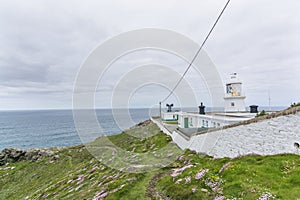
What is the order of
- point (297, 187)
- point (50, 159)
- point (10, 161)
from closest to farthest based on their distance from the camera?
point (297, 187) < point (50, 159) < point (10, 161)

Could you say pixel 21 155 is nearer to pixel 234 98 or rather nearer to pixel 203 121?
pixel 203 121

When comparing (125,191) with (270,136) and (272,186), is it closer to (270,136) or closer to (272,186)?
(272,186)

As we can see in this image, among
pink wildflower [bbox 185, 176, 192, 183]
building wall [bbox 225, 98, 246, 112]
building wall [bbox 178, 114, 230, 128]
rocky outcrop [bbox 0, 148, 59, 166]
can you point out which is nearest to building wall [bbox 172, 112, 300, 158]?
pink wildflower [bbox 185, 176, 192, 183]

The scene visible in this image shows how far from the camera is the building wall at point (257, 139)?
9.45 m

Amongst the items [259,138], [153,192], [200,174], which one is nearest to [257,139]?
[259,138]

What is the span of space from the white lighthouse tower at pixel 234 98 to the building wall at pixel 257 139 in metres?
14.8

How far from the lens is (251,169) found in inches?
346

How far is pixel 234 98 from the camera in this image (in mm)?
29078

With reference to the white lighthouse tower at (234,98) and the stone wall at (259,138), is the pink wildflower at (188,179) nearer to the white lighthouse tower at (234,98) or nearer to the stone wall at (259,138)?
the stone wall at (259,138)

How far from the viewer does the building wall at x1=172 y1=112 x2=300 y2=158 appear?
945 centimetres

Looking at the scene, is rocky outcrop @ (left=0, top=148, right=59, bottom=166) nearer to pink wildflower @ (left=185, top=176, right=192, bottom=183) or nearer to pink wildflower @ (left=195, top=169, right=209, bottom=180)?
pink wildflower @ (left=185, top=176, right=192, bottom=183)

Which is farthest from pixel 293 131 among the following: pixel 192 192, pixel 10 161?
pixel 10 161

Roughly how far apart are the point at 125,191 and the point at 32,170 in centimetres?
3659

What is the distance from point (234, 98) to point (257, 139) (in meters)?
19.2
